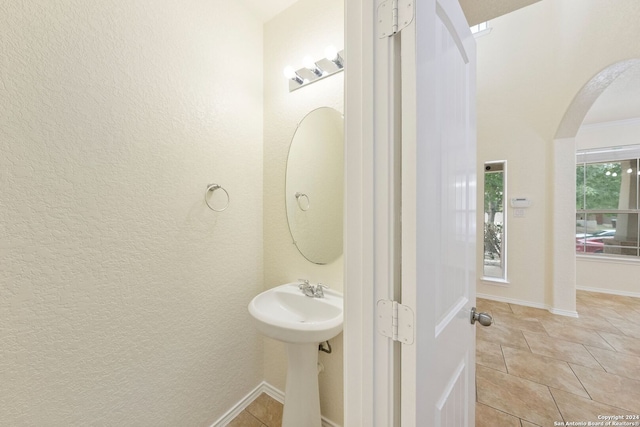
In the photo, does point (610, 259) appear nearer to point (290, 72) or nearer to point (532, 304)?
point (532, 304)

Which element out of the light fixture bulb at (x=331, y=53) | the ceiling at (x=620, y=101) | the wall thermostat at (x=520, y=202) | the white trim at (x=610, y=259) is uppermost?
the ceiling at (x=620, y=101)

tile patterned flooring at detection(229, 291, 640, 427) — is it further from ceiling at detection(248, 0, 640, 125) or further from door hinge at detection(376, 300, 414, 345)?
ceiling at detection(248, 0, 640, 125)

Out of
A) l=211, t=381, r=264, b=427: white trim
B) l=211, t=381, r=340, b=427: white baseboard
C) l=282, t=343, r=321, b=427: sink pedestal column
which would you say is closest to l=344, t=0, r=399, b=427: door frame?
l=282, t=343, r=321, b=427: sink pedestal column

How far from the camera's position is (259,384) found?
5.57 feet

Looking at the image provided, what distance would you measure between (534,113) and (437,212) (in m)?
3.62

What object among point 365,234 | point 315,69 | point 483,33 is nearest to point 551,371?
point 365,234

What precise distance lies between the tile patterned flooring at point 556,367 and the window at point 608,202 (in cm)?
129

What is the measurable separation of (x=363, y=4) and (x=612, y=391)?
112 inches

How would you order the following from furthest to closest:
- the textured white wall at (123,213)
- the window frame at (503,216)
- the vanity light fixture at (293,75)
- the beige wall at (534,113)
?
the window frame at (503,216), the beige wall at (534,113), the vanity light fixture at (293,75), the textured white wall at (123,213)

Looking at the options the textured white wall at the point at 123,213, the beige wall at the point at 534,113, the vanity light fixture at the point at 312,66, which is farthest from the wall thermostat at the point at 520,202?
the textured white wall at the point at 123,213

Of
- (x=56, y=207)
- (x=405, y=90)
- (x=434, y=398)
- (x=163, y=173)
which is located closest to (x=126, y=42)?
(x=163, y=173)

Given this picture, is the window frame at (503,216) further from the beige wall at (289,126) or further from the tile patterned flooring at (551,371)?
the beige wall at (289,126)

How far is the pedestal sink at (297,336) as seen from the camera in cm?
110

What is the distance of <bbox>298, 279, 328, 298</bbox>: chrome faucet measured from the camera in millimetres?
1411
